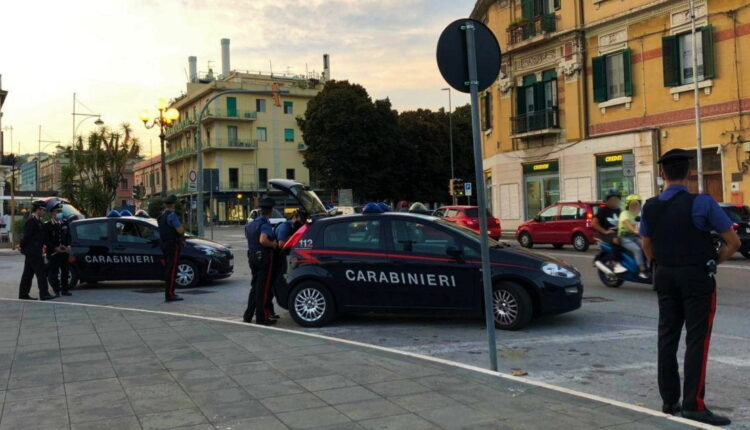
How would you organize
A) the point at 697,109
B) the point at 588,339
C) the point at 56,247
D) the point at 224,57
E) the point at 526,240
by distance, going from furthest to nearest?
the point at 224,57
the point at 697,109
the point at 526,240
the point at 56,247
the point at 588,339

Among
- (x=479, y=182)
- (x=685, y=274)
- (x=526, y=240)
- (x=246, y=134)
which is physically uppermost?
(x=246, y=134)

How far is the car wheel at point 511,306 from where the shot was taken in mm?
7629

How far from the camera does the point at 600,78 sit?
90.2ft

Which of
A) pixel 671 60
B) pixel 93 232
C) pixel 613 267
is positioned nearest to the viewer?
pixel 613 267

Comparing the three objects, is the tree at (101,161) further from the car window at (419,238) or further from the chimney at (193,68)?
the chimney at (193,68)

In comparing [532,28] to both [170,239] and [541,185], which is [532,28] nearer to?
[541,185]

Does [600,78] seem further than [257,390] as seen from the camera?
Yes

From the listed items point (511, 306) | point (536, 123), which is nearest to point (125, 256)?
point (511, 306)

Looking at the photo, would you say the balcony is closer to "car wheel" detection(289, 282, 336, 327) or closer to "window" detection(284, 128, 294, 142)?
"car wheel" detection(289, 282, 336, 327)

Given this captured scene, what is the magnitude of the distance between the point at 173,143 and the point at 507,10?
59.4m

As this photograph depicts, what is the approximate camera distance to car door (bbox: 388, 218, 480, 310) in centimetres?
782

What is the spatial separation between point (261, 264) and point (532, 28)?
25.6 meters

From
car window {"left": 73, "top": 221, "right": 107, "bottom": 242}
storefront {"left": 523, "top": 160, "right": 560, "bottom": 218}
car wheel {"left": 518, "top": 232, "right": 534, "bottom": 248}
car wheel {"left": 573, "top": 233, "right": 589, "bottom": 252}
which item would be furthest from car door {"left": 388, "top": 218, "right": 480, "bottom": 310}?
storefront {"left": 523, "top": 160, "right": 560, "bottom": 218}

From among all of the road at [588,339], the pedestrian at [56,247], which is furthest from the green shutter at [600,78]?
the pedestrian at [56,247]
